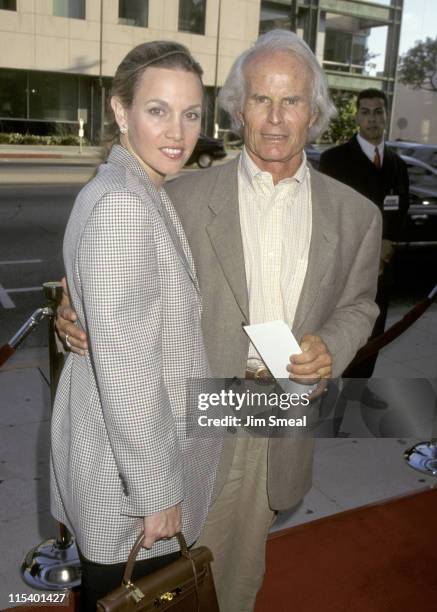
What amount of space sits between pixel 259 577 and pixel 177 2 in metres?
37.4

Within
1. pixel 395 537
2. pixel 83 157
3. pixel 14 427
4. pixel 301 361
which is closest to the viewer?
pixel 301 361

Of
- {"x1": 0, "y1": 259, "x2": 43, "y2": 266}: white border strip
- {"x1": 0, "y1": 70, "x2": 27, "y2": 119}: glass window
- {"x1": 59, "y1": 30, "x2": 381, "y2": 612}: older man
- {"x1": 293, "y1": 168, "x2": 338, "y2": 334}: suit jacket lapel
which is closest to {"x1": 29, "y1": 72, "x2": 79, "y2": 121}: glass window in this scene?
{"x1": 0, "y1": 70, "x2": 27, "y2": 119}: glass window

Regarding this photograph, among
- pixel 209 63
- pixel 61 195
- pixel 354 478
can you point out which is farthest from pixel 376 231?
pixel 209 63

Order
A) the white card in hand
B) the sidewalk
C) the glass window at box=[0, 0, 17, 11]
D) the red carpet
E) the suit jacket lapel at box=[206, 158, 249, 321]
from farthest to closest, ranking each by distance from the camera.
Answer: the glass window at box=[0, 0, 17, 11], the sidewalk, the red carpet, the suit jacket lapel at box=[206, 158, 249, 321], the white card in hand

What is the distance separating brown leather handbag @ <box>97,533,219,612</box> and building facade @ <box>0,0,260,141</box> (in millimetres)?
31184

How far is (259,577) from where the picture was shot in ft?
8.38

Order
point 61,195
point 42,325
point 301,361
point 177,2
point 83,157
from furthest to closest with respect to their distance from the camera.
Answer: point 177,2, point 83,157, point 61,195, point 42,325, point 301,361

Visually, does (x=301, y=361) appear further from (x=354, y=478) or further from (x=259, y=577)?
(x=354, y=478)

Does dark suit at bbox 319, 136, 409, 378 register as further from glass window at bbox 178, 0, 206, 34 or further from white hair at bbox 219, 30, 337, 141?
glass window at bbox 178, 0, 206, 34

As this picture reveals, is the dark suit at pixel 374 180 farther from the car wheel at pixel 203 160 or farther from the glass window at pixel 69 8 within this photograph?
the glass window at pixel 69 8

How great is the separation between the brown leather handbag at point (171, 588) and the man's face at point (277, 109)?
128 cm

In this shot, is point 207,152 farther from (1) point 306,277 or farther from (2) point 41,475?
(1) point 306,277

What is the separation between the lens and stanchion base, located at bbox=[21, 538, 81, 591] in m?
2.91

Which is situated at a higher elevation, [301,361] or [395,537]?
[301,361]
